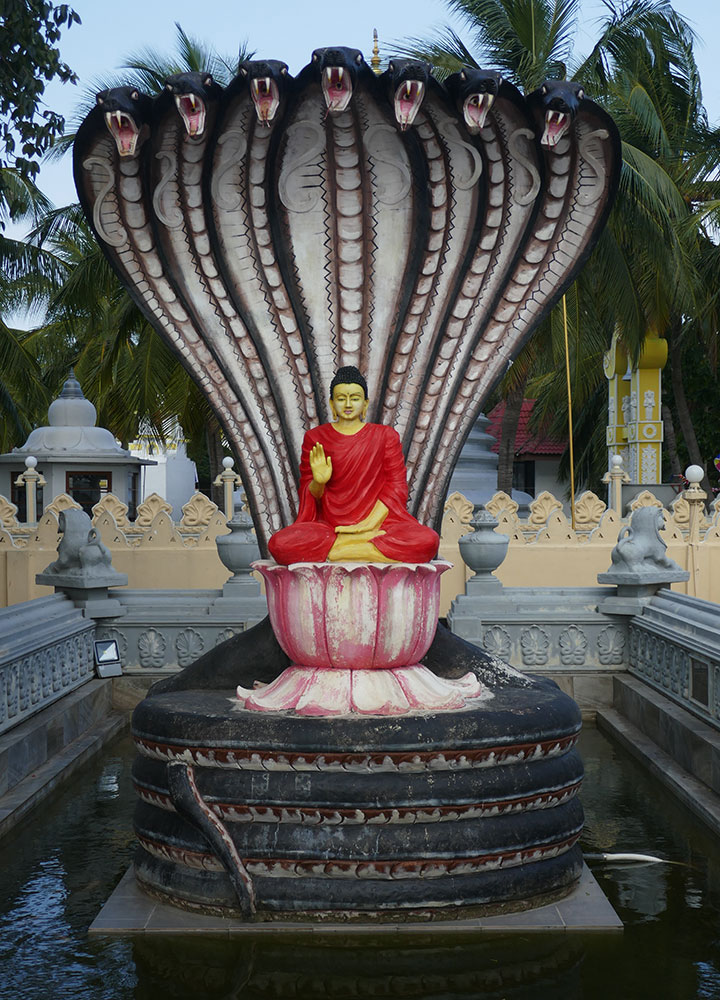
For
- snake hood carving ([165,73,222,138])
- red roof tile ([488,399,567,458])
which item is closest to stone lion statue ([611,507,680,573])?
snake hood carving ([165,73,222,138])

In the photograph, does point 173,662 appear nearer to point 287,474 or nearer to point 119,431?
point 287,474

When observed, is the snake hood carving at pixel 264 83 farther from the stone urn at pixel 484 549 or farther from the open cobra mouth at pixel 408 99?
the stone urn at pixel 484 549

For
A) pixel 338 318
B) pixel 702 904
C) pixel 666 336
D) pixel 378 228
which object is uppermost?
pixel 666 336

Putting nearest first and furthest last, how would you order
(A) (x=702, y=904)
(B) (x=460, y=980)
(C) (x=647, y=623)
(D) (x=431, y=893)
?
1. (B) (x=460, y=980)
2. (D) (x=431, y=893)
3. (A) (x=702, y=904)
4. (C) (x=647, y=623)

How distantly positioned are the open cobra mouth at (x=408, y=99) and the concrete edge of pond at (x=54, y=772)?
396 cm

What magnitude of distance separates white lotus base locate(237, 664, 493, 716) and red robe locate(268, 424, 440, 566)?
20.5 inches

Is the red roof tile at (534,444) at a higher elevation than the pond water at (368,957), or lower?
higher

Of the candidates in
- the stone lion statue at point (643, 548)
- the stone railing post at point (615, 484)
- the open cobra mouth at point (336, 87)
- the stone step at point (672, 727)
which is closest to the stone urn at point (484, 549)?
the stone lion statue at point (643, 548)

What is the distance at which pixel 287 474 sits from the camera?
5.88m

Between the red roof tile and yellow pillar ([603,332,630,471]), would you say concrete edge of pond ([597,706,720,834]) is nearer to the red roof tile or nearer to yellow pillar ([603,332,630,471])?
yellow pillar ([603,332,630,471])

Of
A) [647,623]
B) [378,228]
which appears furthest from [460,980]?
[647,623]

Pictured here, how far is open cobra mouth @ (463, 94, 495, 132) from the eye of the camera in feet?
15.9

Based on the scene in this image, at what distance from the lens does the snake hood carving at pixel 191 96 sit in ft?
16.1

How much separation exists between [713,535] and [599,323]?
10.2 metres
